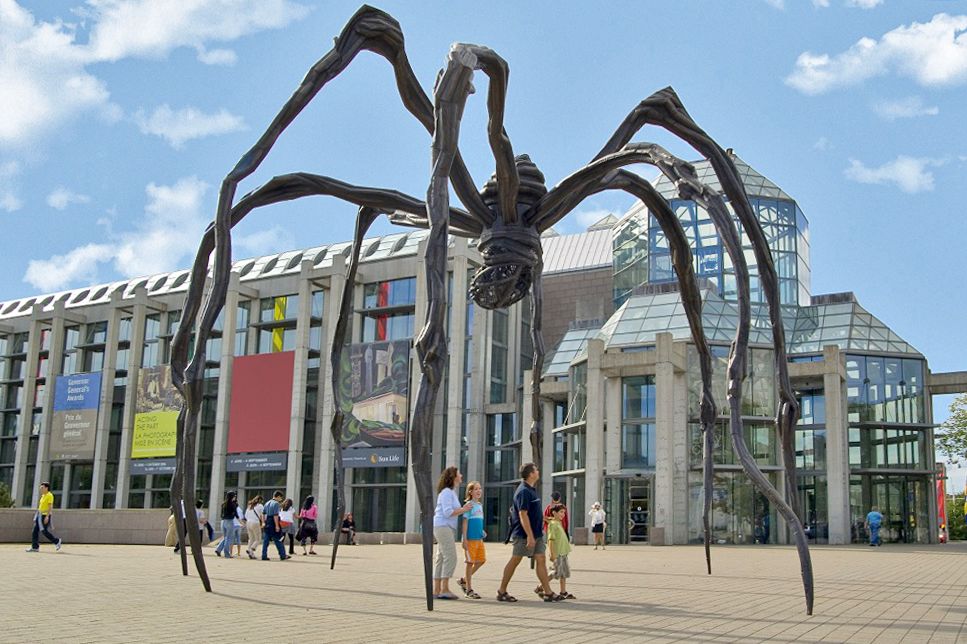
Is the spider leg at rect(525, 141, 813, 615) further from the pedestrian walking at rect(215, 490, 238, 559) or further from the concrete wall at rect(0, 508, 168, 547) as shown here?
the concrete wall at rect(0, 508, 168, 547)

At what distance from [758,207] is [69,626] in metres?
41.2

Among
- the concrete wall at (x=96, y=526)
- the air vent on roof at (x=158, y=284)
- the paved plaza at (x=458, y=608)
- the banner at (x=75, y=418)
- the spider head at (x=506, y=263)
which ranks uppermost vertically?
the air vent on roof at (x=158, y=284)

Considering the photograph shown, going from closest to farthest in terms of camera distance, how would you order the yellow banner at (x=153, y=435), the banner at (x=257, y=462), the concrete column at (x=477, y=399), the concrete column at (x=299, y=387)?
the concrete column at (x=477, y=399), the concrete column at (x=299, y=387), the banner at (x=257, y=462), the yellow banner at (x=153, y=435)

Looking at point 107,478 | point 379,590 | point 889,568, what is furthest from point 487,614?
point 107,478

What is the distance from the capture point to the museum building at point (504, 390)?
3631 centimetres

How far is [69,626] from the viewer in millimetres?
7102

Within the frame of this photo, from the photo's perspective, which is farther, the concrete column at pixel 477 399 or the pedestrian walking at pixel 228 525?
the concrete column at pixel 477 399

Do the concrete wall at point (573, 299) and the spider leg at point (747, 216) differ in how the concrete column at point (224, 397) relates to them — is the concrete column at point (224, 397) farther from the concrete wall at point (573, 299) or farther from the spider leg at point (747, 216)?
A: the spider leg at point (747, 216)

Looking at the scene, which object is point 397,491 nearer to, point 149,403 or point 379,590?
point 149,403

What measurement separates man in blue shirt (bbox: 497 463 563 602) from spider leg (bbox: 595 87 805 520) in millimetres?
3301

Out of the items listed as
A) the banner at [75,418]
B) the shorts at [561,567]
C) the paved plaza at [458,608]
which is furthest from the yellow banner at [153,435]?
the shorts at [561,567]

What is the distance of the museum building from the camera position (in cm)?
3631

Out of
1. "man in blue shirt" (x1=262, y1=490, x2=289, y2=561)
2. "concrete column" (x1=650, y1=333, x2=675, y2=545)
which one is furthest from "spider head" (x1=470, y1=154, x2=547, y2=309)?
"concrete column" (x1=650, y1=333, x2=675, y2=545)

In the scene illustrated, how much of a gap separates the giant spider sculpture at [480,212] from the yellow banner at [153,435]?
4997cm
